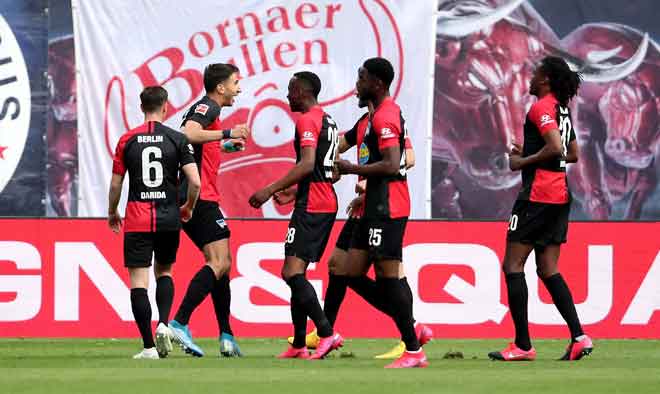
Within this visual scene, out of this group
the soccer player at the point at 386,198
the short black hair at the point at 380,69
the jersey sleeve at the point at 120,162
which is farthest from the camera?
the jersey sleeve at the point at 120,162

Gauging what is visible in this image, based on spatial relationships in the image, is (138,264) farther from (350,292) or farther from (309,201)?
(350,292)

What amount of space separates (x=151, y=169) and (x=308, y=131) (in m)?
1.05

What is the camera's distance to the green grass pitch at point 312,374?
7715 mm

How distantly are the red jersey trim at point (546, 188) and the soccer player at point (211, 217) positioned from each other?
6.42ft

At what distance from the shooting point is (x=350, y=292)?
13.0m

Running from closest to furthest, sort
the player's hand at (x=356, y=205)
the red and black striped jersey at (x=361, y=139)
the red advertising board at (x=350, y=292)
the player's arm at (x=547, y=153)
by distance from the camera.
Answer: the red and black striped jersey at (x=361, y=139)
the player's arm at (x=547, y=153)
the player's hand at (x=356, y=205)
the red advertising board at (x=350, y=292)

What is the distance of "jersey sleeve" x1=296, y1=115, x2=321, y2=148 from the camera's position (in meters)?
9.81

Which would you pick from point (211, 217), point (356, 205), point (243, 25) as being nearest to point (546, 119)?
point (356, 205)

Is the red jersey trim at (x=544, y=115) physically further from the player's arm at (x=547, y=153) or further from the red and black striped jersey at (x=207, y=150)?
the red and black striped jersey at (x=207, y=150)

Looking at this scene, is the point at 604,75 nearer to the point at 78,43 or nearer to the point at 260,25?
the point at 260,25

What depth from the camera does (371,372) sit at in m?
8.70

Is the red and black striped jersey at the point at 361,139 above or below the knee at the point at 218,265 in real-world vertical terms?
above

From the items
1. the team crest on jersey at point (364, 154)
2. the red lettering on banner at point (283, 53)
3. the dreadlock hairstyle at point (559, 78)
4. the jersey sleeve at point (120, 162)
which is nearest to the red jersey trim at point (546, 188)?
the dreadlock hairstyle at point (559, 78)

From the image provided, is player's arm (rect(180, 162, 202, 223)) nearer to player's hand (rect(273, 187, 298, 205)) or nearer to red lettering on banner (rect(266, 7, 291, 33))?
player's hand (rect(273, 187, 298, 205))
